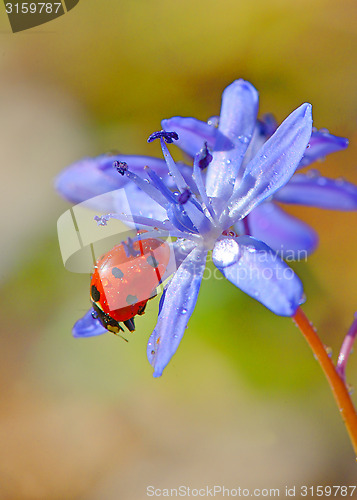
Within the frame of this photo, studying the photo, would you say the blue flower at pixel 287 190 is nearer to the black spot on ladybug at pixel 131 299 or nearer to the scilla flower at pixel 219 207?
the scilla flower at pixel 219 207

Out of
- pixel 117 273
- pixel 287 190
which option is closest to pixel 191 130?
pixel 287 190

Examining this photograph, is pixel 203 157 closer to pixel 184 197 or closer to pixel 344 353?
pixel 184 197

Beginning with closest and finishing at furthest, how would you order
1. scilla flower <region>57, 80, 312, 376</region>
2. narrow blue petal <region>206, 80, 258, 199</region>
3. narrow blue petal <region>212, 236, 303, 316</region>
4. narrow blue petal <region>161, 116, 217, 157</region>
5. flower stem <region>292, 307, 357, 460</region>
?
1. narrow blue petal <region>212, 236, 303, 316</region>
2. scilla flower <region>57, 80, 312, 376</region>
3. flower stem <region>292, 307, 357, 460</region>
4. narrow blue petal <region>206, 80, 258, 199</region>
5. narrow blue petal <region>161, 116, 217, 157</region>

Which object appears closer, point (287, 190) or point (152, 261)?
point (152, 261)

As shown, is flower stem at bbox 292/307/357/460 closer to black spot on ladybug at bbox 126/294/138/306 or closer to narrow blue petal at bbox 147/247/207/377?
narrow blue petal at bbox 147/247/207/377

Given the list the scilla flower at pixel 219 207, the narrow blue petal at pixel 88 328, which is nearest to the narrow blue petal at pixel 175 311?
the scilla flower at pixel 219 207

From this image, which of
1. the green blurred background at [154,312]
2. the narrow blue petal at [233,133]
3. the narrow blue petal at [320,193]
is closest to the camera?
the narrow blue petal at [233,133]

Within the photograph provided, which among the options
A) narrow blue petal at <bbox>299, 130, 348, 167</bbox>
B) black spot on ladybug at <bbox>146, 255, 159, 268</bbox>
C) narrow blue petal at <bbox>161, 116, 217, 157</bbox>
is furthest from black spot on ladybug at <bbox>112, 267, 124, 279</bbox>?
narrow blue petal at <bbox>299, 130, 348, 167</bbox>
